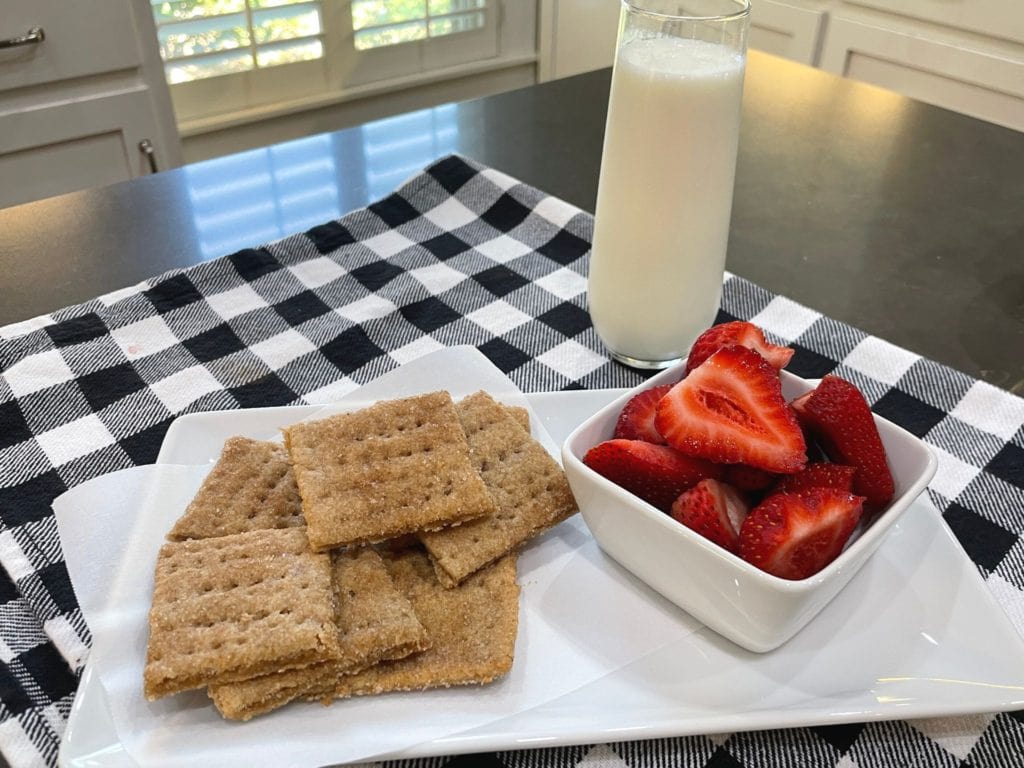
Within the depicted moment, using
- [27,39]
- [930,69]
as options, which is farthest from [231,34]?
[930,69]

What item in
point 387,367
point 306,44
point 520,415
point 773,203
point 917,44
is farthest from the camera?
point 306,44

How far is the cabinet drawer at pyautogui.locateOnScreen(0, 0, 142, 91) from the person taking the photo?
5.51 ft

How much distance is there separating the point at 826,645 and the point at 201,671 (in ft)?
1.35

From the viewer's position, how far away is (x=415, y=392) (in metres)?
0.81

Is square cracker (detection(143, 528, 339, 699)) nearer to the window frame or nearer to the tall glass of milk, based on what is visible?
the tall glass of milk

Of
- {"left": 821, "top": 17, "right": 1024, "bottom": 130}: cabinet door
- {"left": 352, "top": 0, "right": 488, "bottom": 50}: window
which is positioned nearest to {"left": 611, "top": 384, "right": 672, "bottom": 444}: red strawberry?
{"left": 821, "top": 17, "right": 1024, "bottom": 130}: cabinet door

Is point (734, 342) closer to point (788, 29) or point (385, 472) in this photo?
point (385, 472)

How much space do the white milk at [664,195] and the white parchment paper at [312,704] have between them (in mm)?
263

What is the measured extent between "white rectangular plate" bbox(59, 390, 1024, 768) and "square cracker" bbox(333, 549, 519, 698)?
0.10 ft

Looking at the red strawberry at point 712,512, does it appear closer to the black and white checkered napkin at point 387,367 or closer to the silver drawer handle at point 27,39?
the black and white checkered napkin at point 387,367

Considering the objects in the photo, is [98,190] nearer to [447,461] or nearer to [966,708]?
[447,461]

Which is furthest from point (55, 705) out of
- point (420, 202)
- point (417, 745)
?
point (420, 202)

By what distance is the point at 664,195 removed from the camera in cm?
77

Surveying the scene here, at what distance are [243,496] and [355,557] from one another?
0.11 m
